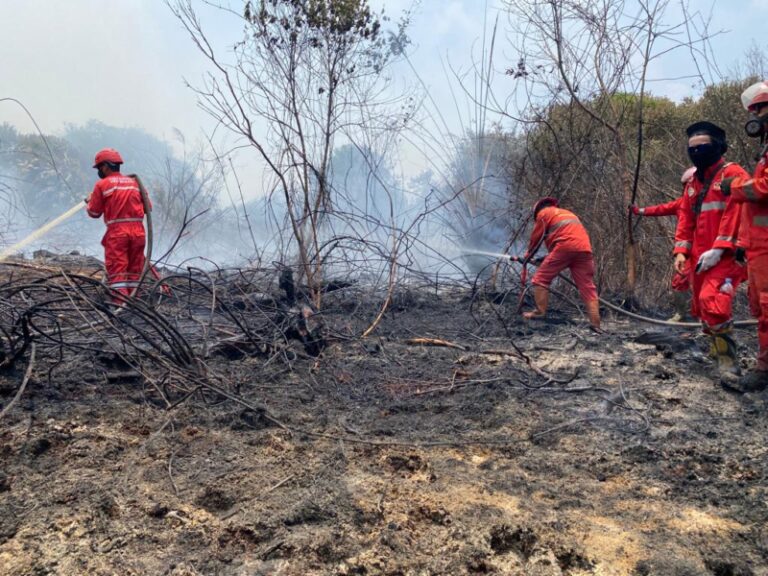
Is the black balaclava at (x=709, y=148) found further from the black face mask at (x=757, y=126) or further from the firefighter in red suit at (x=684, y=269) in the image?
the black face mask at (x=757, y=126)

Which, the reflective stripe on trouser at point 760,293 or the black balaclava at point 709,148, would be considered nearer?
the reflective stripe on trouser at point 760,293

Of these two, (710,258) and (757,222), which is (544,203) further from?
(757,222)

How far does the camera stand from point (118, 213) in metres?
6.24

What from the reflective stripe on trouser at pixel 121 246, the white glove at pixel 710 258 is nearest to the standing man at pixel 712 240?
the white glove at pixel 710 258

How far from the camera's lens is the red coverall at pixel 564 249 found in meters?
6.03

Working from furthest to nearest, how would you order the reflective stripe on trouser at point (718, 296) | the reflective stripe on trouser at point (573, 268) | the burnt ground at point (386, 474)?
the reflective stripe on trouser at point (573, 268) → the reflective stripe on trouser at point (718, 296) → the burnt ground at point (386, 474)

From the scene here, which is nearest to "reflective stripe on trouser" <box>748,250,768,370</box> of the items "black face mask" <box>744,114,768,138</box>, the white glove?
the white glove

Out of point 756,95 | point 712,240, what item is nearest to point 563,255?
point 712,240

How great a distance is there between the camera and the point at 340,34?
20.9 feet

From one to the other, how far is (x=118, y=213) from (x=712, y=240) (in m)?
5.81

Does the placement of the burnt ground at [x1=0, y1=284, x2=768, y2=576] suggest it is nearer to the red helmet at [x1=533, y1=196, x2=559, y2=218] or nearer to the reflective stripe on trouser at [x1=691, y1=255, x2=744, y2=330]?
the reflective stripe on trouser at [x1=691, y1=255, x2=744, y2=330]

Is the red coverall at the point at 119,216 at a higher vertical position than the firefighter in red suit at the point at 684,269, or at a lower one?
higher

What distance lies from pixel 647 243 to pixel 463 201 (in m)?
2.73

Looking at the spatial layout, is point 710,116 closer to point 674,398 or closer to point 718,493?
point 674,398
